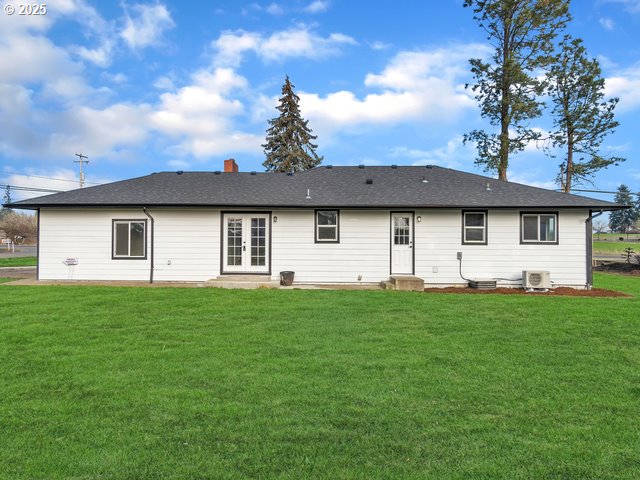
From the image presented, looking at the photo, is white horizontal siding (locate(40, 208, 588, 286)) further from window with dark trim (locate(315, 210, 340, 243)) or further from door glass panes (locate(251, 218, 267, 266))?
door glass panes (locate(251, 218, 267, 266))

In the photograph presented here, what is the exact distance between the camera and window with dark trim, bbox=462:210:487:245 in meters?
12.1

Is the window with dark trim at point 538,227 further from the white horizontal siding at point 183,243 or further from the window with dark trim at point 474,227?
the white horizontal siding at point 183,243

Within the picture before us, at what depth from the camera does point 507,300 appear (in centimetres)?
917

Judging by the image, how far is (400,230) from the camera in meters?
12.3

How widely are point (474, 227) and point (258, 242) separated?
709 centimetres

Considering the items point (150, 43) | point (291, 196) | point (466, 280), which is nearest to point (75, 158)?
point (150, 43)

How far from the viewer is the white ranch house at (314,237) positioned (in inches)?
471

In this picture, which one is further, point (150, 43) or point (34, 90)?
point (34, 90)

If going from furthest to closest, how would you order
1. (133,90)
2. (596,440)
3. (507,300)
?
(133,90) → (507,300) → (596,440)

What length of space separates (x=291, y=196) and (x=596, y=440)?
425 inches

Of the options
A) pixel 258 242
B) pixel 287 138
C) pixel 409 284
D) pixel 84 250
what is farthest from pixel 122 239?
pixel 287 138

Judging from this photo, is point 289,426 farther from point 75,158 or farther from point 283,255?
point 75,158

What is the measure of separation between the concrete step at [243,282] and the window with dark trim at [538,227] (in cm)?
806

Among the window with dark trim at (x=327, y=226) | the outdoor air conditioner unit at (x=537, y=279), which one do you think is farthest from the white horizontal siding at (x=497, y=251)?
the window with dark trim at (x=327, y=226)
